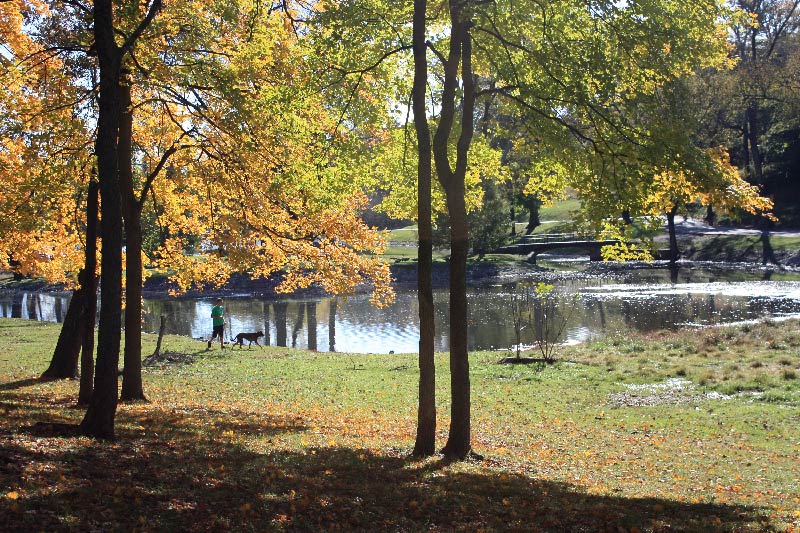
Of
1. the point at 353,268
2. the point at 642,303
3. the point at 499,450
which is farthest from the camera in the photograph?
the point at 642,303

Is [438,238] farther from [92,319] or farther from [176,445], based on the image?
[176,445]

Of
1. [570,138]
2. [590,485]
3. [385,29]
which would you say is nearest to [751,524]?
[590,485]

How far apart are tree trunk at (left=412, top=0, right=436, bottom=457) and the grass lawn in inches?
25.5

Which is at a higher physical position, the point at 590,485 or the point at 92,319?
the point at 92,319

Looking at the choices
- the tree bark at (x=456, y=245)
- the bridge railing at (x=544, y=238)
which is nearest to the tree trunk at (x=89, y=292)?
the tree bark at (x=456, y=245)

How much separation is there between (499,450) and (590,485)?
2.63 m

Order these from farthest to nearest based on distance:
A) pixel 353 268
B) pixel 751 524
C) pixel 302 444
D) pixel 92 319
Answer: pixel 353 268 → pixel 92 319 → pixel 302 444 → pixel 751 524

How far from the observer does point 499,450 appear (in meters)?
12.1

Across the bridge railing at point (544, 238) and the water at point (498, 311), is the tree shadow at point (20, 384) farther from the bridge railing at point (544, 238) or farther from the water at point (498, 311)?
the bridge railing at point (544, 238)

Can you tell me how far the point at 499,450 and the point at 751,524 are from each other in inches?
195

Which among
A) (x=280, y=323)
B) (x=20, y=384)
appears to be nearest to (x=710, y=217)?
(x=280, y=323)

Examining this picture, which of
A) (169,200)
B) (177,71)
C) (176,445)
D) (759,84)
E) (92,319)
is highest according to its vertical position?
(759,84)

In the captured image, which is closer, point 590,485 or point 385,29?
point 590,485

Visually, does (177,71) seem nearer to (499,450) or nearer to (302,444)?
(302,444)
